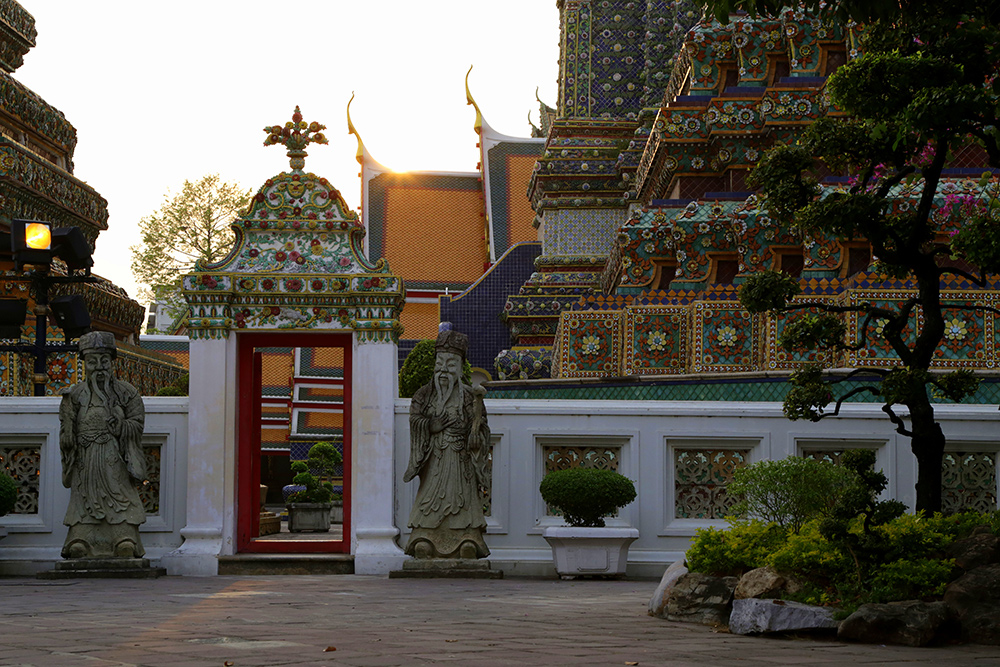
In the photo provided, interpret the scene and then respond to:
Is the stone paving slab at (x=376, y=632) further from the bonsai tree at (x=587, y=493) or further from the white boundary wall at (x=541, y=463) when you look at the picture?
the white boundary wall at (x=541, y=463)

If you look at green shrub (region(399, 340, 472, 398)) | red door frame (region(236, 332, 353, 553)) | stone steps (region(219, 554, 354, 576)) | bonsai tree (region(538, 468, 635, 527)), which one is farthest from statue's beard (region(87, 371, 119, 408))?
green shrub (region(399, 340, 472, 398))

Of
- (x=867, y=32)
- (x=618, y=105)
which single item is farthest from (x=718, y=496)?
(x=618, y=105)

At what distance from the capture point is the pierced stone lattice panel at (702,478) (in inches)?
515

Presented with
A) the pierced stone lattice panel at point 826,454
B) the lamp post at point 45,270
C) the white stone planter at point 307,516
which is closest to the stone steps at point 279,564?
the lamp post at point 45,270

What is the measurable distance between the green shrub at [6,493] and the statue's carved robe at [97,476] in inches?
22.1

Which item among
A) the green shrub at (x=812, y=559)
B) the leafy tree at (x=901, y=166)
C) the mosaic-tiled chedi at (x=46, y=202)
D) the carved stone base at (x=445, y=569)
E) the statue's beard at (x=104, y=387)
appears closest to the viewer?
the green shrub at (x=812, y=559)

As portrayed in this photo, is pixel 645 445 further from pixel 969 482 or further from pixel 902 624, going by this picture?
pixel 902 624

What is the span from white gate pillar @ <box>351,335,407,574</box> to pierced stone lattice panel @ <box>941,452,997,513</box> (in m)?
5.20

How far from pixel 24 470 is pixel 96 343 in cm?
161

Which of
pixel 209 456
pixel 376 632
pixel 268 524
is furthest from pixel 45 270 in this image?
pixel 376 632

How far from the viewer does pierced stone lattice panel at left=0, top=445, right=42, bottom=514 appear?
13.3 meters

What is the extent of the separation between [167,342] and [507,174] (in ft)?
32.2

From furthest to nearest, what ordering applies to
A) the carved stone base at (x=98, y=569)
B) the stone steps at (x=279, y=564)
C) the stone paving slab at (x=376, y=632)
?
the stone steps at (x=279, y=564) < the carved stone base at (x=98, y=569) < the stone paving slab at (x=376, y=632)

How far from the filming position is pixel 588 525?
12570 mm
